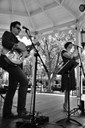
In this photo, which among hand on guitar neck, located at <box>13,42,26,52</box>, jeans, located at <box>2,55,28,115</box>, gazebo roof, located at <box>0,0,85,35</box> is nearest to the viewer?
hand on guitar neck, located at <box>13,42,26,52</box>

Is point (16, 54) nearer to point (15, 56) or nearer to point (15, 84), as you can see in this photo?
point (15, 56)

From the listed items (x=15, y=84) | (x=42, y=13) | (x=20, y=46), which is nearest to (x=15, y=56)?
(x=20, y=46)

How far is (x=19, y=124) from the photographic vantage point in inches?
82.4

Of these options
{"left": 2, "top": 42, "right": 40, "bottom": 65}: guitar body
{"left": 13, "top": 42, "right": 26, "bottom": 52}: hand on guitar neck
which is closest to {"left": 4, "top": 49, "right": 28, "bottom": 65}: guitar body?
{"left": 2, "top": 42, "right": 40, "bottom": 65}: guitar body

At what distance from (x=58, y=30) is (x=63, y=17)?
57 cm

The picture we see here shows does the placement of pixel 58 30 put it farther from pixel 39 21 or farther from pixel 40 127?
pixel 40 127

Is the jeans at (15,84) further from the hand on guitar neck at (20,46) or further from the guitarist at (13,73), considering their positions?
the hand on guitar neck at (20,46)

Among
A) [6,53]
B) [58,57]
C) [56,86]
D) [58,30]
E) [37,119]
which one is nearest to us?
[37,119]

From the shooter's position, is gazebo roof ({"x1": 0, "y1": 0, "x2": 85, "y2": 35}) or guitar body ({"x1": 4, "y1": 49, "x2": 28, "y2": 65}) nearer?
guitar body ({"x1": 4, "y1": 49, "x2": 28, "y2": 65})

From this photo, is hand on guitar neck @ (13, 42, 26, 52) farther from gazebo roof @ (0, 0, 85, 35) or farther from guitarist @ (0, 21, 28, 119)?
gazebo roof @ (0, 0, 85, 35)

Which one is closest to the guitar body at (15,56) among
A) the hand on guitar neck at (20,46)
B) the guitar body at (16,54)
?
the guitar body at (16,54)

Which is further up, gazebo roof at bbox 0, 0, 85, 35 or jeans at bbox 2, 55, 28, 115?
gazebo roof at bbox 0, 0, 85, 35

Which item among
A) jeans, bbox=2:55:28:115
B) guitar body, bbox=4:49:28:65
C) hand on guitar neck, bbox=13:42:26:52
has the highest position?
hand on guitar neck, bbox=13:42:26:52

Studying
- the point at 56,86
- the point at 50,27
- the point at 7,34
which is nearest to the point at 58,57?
the point at 56,86
